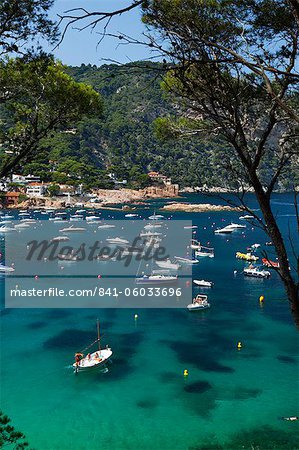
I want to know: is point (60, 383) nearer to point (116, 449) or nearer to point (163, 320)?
point (116, 449)

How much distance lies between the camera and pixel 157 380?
16.1 metres

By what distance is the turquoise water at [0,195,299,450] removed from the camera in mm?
12875

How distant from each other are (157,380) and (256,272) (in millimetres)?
18558

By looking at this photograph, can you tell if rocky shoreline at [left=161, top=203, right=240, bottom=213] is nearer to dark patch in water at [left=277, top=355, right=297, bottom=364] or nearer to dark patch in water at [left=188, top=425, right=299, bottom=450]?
dark patch in water at [left=277, top=355, right=297, bottom=364]

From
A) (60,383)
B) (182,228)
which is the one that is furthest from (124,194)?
(60,383)

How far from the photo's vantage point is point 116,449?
39.9 ft

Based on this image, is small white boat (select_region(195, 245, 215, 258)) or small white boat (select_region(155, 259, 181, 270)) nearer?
small white boat (select_region(155, 259, 181, 270))

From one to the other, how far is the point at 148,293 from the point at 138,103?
121721 mm

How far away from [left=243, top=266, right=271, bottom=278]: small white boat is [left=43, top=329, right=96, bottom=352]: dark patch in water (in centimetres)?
1615

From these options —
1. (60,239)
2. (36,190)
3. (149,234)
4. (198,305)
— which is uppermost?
(36,190)

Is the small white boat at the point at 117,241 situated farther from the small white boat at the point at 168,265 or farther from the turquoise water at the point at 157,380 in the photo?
the turquoise water at the point at 157,380

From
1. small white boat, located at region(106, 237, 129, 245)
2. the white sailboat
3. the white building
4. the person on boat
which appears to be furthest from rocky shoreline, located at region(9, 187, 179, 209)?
the person on boat

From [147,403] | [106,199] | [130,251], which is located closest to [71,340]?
[147,403]

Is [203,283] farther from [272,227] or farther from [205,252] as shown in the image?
[272,227]
